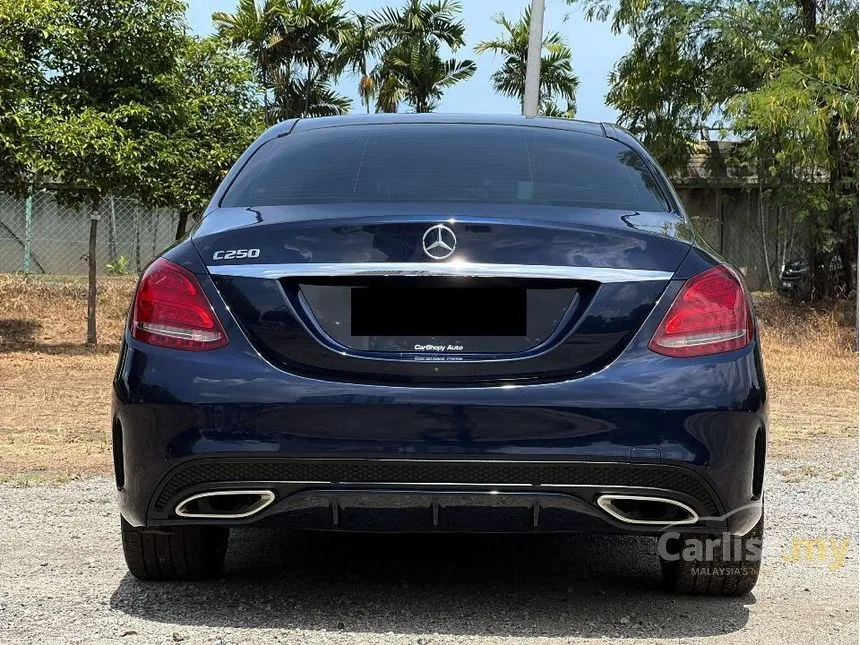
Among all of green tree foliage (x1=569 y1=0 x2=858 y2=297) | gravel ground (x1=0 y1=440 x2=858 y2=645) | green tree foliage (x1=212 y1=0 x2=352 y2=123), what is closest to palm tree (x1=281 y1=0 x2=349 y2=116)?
green tree foliage (x1=212 y1=0 x2=352 y2=123)

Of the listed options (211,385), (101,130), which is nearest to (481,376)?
(211,385)

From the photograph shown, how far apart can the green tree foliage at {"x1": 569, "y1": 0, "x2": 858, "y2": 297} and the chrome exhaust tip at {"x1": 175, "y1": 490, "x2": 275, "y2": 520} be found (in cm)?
1575

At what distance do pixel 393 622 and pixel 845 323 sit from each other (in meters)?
17.5

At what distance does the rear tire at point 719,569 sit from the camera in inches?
161

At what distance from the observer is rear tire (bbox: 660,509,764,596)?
13.4ft

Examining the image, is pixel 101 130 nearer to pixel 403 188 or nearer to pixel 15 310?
pixel 15 310

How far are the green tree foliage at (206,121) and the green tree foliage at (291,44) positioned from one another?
1214cm

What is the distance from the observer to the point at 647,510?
144 inches

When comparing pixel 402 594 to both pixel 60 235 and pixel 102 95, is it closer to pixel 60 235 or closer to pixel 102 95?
pixel 102 95

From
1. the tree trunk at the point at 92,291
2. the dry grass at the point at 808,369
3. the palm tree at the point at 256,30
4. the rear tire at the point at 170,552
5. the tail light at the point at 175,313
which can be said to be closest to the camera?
the tail light at the point at 175,313

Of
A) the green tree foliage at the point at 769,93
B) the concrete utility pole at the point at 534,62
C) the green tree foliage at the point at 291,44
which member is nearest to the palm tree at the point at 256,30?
the green tree foliage at the point at 291,44

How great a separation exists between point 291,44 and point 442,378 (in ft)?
94.3

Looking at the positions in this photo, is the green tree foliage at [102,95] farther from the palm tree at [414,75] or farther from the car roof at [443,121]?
the palm tree at [414,75]

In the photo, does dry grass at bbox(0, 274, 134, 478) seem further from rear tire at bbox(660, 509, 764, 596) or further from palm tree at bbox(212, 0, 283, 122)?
palm tree at bbox(212, 0, 283, 122)
